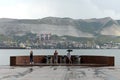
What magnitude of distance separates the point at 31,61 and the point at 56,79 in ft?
60.8

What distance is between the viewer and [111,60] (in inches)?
1670

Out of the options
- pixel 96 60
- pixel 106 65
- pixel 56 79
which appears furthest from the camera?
pixel 96 60

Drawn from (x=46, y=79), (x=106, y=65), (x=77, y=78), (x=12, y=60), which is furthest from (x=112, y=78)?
(x=12, y=60)

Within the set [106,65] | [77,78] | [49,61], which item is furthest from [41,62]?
[77,78]

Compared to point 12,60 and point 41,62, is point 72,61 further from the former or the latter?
point 12,60

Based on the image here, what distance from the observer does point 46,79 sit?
25.7m

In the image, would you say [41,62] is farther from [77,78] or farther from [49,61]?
[77,78]

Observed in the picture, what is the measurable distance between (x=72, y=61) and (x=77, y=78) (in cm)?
1941

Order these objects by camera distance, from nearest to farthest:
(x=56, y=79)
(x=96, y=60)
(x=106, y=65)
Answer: (x=56, y=79), (x=106, y=65), (x=96, y=60)

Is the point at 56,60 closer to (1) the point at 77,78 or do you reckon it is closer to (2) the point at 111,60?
(2) the point at 111,60

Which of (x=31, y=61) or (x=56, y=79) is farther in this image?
(x=31, y=61)

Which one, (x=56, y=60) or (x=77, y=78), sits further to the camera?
(x=56, y=60)

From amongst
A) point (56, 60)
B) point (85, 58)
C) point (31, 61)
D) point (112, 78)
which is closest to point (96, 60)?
point (85, 58)

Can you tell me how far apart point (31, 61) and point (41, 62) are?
312 cm
